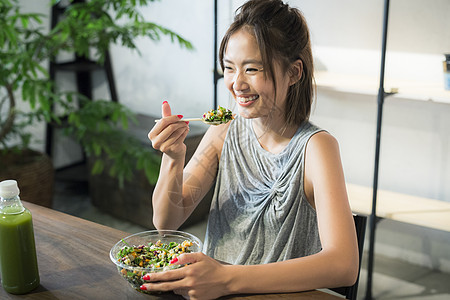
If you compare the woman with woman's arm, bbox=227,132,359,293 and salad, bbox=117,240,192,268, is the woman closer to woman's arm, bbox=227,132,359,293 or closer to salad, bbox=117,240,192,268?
woman's arm, bbox=227,132,359,293

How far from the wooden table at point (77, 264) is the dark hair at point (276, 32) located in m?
0.53

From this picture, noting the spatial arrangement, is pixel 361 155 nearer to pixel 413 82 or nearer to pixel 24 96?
pixel 413 82

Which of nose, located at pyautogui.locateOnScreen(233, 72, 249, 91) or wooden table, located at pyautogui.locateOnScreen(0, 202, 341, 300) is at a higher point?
nose, located at pyautogui.locateOnScreen(233, 72, 249, 91)

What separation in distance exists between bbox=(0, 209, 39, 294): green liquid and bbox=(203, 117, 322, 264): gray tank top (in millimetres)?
507

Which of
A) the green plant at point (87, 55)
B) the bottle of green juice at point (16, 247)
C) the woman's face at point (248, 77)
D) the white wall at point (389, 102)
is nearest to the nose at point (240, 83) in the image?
the woman's face at point (248, 77)

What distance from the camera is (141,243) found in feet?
3.47

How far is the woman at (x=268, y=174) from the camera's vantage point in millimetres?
985

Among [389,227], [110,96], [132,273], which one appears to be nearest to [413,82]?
[389,227]

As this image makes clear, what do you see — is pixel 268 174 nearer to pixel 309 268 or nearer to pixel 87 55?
pixel 309 268

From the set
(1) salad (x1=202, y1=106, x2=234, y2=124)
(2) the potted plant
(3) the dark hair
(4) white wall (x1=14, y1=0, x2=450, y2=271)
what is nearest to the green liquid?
(1) salad (x1=202, y1=106, x2=234, y2=124)

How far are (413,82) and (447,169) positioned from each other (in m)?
0.43

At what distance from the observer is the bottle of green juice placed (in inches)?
35.1

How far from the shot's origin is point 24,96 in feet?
6.89

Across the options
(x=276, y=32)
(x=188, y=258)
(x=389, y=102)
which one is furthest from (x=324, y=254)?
(x=389, y=102)
